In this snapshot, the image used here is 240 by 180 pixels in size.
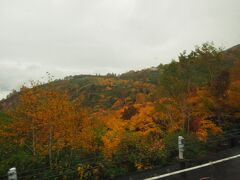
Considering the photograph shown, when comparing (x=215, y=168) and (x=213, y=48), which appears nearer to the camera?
(x=215, y=168)

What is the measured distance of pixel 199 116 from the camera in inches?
762

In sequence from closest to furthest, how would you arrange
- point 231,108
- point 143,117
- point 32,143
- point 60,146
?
1. point 60,146
2. point 32,143
3. point 143,117
4. point 231,108

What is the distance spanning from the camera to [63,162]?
12.5 metres

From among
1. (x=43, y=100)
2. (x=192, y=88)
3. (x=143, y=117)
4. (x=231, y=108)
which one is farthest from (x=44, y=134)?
(x=231, y=108)

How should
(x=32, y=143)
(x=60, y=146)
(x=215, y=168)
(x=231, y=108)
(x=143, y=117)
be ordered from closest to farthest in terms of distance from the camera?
(x=215, y=168) → (x=60, y=146) → (x=32, y=143) → (x=143, y=117) → (x=231, y=108)

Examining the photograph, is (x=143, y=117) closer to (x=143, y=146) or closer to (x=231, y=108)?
(x=143, y=146)

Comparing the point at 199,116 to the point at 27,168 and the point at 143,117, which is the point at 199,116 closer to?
the point at 143,117

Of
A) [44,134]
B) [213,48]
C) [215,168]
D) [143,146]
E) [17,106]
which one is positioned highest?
[213,48]

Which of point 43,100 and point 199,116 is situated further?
point 199,116

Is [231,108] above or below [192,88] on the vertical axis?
below

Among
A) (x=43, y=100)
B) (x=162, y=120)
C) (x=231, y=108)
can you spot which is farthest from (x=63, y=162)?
(x=231, y=108)

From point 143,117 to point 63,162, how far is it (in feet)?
24.4

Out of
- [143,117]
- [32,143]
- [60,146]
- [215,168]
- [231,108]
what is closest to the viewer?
[215,168]

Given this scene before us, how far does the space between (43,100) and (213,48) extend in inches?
547
